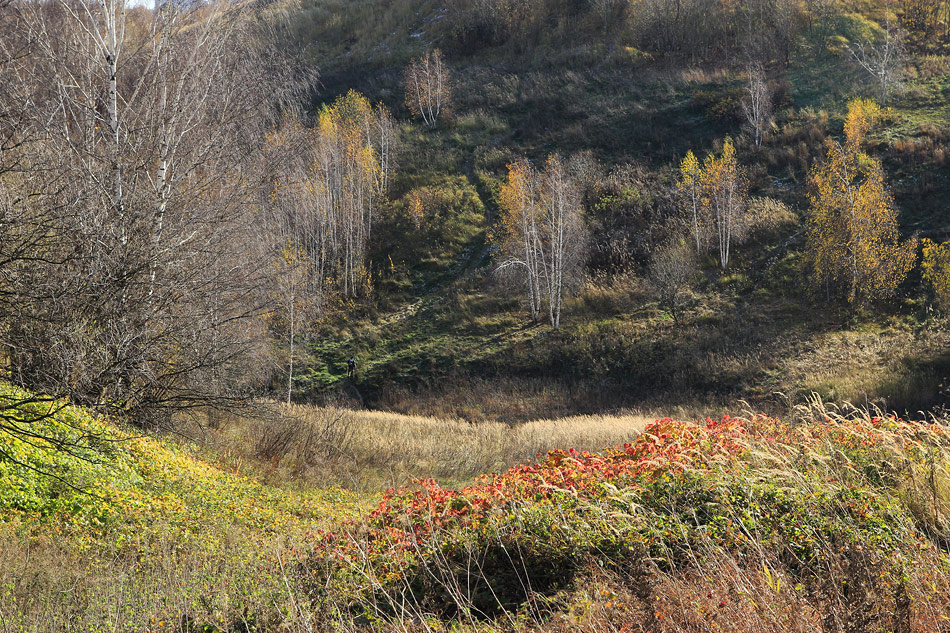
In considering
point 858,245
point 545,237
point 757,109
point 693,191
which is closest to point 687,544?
point 858,245

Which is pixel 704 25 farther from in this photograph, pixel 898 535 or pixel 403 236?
pixel 898 535

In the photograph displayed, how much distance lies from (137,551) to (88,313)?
4.34 meters

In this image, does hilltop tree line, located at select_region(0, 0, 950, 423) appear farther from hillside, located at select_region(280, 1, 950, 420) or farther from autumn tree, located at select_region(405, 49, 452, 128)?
autumn tree, located at select_region(405, 49, 452, 128)

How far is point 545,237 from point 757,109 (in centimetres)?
1717

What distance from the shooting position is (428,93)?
48344 mm

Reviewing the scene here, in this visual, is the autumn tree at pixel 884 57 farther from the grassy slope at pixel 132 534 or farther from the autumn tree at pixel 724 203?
the grassy slope at pixel 132 534

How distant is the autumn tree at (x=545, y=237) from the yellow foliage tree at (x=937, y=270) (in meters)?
14.9

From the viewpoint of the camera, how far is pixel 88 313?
838 cm

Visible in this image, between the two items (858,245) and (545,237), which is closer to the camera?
(858,245)

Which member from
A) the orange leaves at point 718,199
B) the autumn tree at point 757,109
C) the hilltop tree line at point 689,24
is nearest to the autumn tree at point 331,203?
the orange leaves at point 718,199

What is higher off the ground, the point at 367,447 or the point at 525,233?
the point at 525,233

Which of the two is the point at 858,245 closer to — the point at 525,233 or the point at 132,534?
the point at 525,233

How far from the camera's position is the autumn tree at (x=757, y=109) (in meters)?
36.5

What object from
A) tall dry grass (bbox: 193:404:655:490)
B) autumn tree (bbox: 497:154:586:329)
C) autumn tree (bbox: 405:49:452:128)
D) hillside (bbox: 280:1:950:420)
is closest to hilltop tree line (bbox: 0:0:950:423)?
tall dry grass (bbox: 193:404:655:490)
